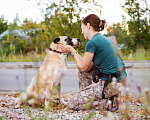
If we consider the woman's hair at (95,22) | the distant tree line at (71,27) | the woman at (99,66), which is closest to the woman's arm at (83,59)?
the woman at (99,66)

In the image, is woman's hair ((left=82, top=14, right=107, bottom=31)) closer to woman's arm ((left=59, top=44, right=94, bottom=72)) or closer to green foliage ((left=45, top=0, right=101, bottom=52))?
woman's arm ((left=59, top=44, right=94, bottom=72))

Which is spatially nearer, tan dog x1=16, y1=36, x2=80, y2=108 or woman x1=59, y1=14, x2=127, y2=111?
woman x1=59, y1=14, x2=127, y2=111

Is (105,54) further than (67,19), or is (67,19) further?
(67,19)

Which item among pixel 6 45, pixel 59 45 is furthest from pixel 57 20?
pixel 59 45

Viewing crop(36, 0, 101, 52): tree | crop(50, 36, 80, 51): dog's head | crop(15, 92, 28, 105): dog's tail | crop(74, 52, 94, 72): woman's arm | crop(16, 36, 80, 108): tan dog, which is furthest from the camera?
crop(36, 0, 101, 52): tree

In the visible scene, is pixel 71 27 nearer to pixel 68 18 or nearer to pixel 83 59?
pixel 68 18

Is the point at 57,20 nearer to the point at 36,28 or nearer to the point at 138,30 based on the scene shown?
the point at 36,28

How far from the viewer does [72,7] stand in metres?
12.3

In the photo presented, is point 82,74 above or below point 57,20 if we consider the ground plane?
below

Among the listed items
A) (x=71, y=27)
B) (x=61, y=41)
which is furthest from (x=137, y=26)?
(x=61, y=41)

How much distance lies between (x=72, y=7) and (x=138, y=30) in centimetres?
605

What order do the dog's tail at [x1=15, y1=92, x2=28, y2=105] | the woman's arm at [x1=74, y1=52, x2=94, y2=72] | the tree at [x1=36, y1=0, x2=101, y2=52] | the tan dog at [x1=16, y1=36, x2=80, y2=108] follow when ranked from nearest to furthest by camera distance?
the dog's tail at [x1=15, y1=92, x2=28, y2=105] < the woman's arm at [x1=74, y1=52, x2=94, y2=72] < the tan dog at [x1=16, y1=36, x2=80, y2=108] < the tree at [x1=36, y1=0, x2=101, y2=52]

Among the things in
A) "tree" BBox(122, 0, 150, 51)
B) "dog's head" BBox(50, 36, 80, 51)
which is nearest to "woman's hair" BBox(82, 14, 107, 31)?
"dog's head" BBox(50, 36, 80, 51)

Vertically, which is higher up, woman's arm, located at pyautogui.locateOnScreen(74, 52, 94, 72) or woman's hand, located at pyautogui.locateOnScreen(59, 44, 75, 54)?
woman's hand, located at pyautogui.locateOnScreen(59, 44, 75, 54)
